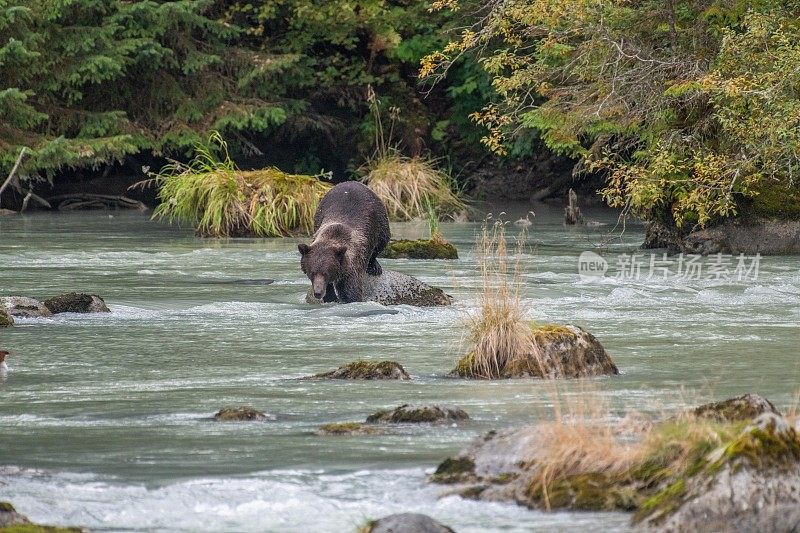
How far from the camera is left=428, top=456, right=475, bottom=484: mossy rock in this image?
6754 mm

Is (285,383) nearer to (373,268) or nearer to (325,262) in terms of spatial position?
(325,262)

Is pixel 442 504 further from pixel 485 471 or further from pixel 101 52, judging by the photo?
pixel 101 52

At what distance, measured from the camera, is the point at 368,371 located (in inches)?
387

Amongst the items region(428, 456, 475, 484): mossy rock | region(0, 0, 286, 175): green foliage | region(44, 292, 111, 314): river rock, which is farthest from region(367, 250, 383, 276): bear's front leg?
region(0, 0, 286, 175): green foliage

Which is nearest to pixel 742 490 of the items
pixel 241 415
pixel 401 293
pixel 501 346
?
pixel 241 415

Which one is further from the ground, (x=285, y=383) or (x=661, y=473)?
(x=661, y=473)

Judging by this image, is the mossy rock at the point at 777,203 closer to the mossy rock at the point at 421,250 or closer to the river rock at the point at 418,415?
the mossy rock at the point at 421,250

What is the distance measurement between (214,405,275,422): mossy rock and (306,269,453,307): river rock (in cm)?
594

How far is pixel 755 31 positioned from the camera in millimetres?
17031

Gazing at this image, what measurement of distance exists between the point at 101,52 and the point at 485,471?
23457mm

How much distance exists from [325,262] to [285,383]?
4663mm

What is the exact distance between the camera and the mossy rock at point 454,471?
22.2 ft

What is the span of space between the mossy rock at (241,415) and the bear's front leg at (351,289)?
614cm

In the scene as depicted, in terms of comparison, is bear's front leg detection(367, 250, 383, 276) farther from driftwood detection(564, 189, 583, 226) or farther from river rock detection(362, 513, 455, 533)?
driftwood detection(564, 189, 583, 226)
